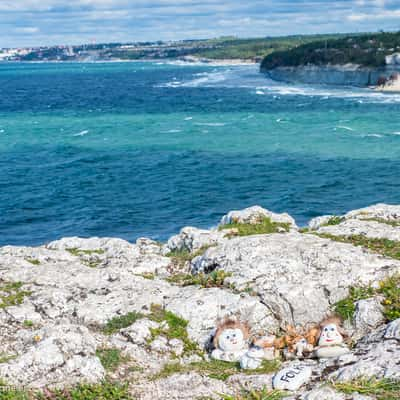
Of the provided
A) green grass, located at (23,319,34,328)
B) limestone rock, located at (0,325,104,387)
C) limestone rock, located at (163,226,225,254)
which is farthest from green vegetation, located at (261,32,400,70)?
limestone rock, located at (0,325,104,387)

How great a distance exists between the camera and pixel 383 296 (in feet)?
50.8

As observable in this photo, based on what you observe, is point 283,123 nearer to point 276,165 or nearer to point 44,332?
point 276,165

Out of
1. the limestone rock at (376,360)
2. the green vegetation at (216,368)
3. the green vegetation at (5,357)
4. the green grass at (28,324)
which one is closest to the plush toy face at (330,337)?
the limestone rock at (376,360)

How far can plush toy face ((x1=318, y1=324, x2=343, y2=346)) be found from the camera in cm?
1372

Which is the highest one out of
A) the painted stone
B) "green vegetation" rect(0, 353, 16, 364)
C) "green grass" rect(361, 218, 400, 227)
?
"green grass" rect(361, 218, 400, 227)

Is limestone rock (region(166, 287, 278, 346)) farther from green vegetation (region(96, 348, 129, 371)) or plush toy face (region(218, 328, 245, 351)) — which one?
green vegetation (region(96, 348, 129, 371))

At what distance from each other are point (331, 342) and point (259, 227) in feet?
34.3

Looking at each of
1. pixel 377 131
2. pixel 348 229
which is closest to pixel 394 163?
pixel 377 131

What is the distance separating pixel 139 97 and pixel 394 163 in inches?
3495

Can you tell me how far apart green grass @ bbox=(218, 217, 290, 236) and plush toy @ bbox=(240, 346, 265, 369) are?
30.2 feet

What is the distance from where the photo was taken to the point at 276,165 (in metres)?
61.4

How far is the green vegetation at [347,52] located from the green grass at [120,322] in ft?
460

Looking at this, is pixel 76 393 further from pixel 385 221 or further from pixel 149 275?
pixel 385 221

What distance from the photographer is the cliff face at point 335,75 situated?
145 m
